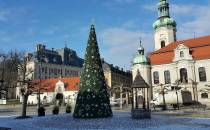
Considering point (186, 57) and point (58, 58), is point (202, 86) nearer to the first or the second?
point (186, 57)

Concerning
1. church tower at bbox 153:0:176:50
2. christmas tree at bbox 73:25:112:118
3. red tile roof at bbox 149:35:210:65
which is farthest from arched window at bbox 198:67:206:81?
christmas tree at bbox 73:25:112:118

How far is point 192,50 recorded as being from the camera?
193 ft

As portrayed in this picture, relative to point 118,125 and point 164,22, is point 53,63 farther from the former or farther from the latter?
point 118,125

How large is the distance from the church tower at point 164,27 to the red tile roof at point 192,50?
8.23 m

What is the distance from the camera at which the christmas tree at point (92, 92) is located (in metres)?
24.3

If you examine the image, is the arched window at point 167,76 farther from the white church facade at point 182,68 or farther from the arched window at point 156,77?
the arched window at point 156,77

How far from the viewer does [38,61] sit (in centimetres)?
10031

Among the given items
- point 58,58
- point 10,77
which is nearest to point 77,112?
point 10,77

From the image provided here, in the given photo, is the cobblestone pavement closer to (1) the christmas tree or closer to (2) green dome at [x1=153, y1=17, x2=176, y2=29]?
(1) the christmas tree

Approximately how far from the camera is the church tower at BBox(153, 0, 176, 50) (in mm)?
71875

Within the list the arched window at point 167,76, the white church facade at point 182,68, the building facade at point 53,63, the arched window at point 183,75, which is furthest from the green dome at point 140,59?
the building facade at point 53,63

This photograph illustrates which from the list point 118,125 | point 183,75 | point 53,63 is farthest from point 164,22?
point 118,125

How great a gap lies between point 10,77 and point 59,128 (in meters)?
58.1

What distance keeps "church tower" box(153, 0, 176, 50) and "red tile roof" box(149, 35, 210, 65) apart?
324 inches
